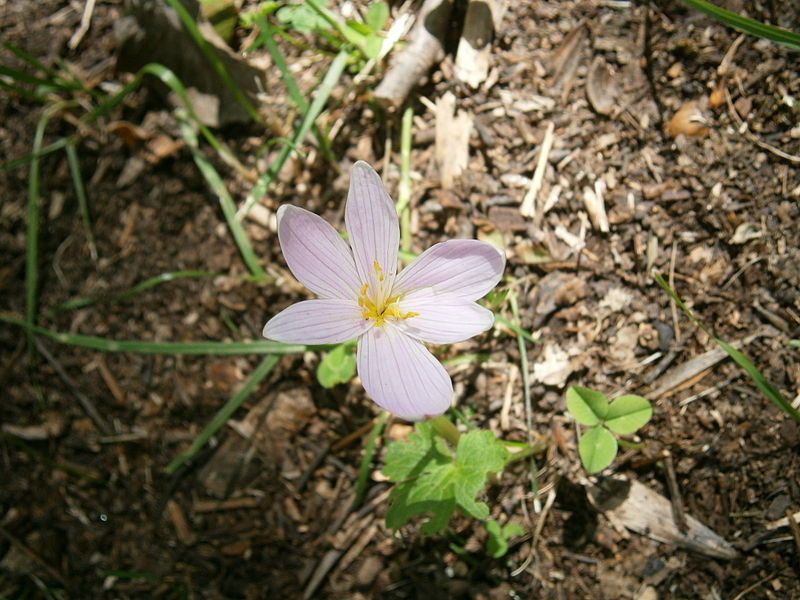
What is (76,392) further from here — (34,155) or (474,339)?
(474,339)

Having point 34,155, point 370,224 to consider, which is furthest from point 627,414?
point 34,155

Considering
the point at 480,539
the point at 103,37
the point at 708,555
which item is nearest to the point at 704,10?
the point at 708,555

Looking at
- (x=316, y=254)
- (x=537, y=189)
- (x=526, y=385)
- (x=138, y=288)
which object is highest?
(x=316, y=254)

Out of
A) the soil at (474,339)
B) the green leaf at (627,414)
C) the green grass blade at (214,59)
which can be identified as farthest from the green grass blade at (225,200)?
the green leaf at (627,414)

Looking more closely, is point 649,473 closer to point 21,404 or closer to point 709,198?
point 709,198

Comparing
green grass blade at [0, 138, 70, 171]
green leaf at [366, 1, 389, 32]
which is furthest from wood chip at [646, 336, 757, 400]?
green grass blade at [0, 138, 70, 171]

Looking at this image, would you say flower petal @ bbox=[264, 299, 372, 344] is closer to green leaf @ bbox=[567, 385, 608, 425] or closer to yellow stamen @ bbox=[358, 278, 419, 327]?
yellow stamen @ bbox=[358, 278, 419, 327]
